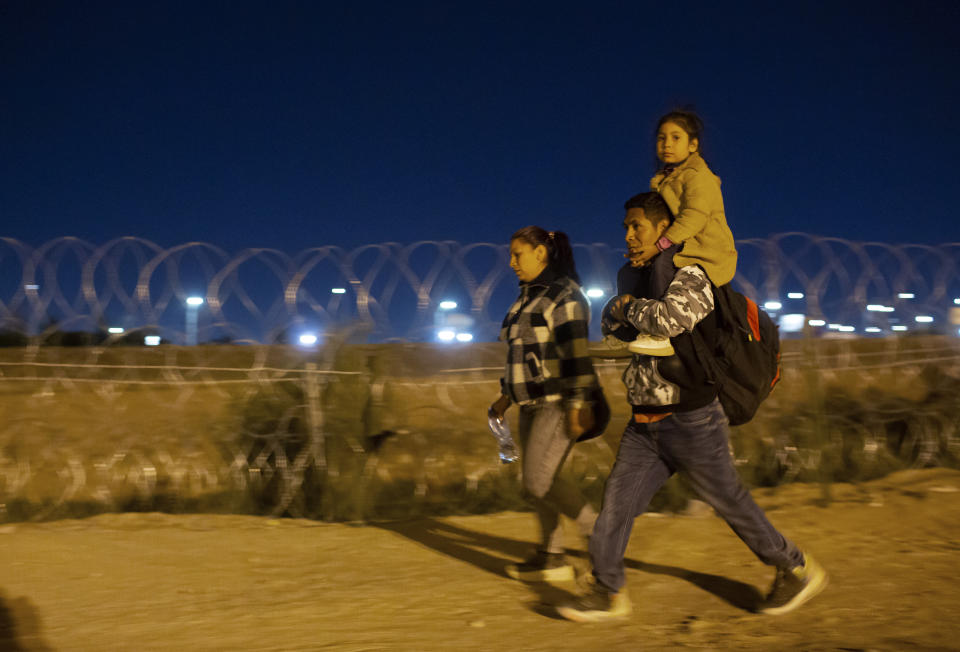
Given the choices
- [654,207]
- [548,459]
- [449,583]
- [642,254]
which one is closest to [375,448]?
[449,583]

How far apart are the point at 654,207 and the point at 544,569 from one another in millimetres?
1847

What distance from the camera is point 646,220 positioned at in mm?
3504

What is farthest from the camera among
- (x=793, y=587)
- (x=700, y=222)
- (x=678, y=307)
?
(x=793, y=587)

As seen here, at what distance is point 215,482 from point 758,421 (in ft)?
13.2

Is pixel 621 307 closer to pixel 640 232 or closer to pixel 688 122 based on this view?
pixel 640 232

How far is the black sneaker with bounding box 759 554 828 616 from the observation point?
11.8 ft

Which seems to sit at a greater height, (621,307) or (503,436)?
(621,307)

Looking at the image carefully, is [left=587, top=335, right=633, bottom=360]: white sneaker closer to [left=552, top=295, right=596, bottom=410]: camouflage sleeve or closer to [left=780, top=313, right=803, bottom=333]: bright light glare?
[left=552, top=295, right=596, bottom=410]: camouflage sleeve

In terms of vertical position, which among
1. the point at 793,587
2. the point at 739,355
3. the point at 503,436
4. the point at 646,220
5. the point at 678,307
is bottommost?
the point at 793,587

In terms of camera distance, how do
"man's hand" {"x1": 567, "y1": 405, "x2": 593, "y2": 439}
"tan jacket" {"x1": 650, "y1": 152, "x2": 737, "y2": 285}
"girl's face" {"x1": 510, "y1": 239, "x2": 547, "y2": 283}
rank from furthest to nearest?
"girl's face" {"x1": 510, "y1": 239, "x2": 547, "y2": 283} → "man's hand" {"x1": 567, "y1": 405, "x2": 593, "y2": 439} → "tan jacket" {"x1": 650, "y1": 152, "x2": 737, "y2": 285}

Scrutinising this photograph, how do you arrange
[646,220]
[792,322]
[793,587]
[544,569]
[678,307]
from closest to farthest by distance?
[678,307] < [646,220] < [793,587] < [544,569] < [792,322]

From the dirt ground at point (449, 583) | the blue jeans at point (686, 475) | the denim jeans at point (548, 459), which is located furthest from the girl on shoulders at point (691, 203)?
the dirt ground at point (449, 583)

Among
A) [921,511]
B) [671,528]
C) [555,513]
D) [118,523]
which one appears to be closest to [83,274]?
[118,523]

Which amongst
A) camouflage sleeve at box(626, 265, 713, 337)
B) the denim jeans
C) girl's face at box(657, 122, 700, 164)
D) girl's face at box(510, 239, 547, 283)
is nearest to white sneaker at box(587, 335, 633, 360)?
camouflage sleeve at box(626, 265, 713, 337)
